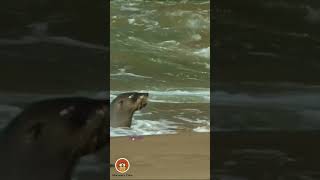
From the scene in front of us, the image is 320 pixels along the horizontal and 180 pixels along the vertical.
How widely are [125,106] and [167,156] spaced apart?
0.27 m

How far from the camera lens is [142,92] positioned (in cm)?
243

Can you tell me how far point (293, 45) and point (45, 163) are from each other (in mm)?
1173

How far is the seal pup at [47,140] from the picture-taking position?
2.04 meters

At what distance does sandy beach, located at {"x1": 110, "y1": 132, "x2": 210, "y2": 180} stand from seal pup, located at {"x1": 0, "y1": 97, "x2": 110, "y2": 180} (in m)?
0.24

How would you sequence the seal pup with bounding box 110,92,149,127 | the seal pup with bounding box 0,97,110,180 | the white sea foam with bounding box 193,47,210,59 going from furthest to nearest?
1. the white sea foam with bounding box 193,47,210,59
2. the seal pup with bounding box 110,92,149,127
3. the seal pup with bounding box 0,97,110,180

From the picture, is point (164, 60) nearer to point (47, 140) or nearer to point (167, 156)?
point (167, 156)

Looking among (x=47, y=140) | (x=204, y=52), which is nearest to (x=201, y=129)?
(x=204, y=52)

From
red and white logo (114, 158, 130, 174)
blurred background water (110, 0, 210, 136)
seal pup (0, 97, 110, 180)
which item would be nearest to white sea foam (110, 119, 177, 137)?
blurred background water (110, 0, 210, 136)

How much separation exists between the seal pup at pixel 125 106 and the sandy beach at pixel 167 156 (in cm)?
8

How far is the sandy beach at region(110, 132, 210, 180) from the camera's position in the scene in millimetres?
2418


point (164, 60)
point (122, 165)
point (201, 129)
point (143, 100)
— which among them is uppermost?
point (164, 60)

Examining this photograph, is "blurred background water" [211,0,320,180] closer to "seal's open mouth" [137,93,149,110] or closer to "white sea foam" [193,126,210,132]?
"white sea foam" [193,126,210,132]

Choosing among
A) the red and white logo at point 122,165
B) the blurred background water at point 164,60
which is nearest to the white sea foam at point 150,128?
the blurred background water at point 164,60

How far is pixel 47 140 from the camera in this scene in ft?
6.79
